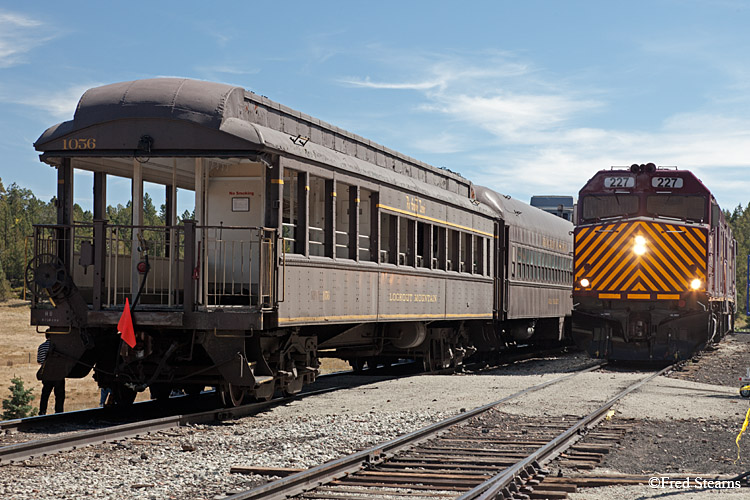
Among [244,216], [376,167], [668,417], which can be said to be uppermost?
[376,167]

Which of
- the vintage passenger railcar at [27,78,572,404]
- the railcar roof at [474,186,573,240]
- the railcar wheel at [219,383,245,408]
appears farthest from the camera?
the railcar roof at [474,186,573,240]

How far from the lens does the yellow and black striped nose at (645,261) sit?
19312mm

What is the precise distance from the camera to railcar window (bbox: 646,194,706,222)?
19875mm

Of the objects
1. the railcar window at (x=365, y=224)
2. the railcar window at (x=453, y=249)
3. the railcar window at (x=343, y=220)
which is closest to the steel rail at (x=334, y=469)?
the railcar window at (x=343, y=220)

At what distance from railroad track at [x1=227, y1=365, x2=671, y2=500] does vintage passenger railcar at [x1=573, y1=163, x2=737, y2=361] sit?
9.38m

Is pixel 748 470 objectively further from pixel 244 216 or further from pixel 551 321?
pixel 551 321

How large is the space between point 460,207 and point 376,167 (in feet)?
13.3

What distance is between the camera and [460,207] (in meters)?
18.4

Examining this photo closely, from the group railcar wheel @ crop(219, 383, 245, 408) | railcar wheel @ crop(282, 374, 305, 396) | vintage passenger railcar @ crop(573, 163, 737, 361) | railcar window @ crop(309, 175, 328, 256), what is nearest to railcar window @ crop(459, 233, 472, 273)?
vintage passenger railcar @ crop(573, 163, 737, 361)

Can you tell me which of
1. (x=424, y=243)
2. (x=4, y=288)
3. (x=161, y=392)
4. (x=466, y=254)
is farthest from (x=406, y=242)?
(x=4, y=288)

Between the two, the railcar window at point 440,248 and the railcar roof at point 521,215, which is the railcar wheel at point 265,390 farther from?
the railcar roof at point 521,215

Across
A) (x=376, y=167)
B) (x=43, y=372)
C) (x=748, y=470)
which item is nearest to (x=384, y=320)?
(x=376, y=167)

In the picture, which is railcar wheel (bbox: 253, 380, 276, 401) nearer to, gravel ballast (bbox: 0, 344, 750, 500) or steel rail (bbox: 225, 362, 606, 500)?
gravel ballast (bbox: 0, 344, 750, 500)

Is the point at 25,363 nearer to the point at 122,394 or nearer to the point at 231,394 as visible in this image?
the point at 122,394
